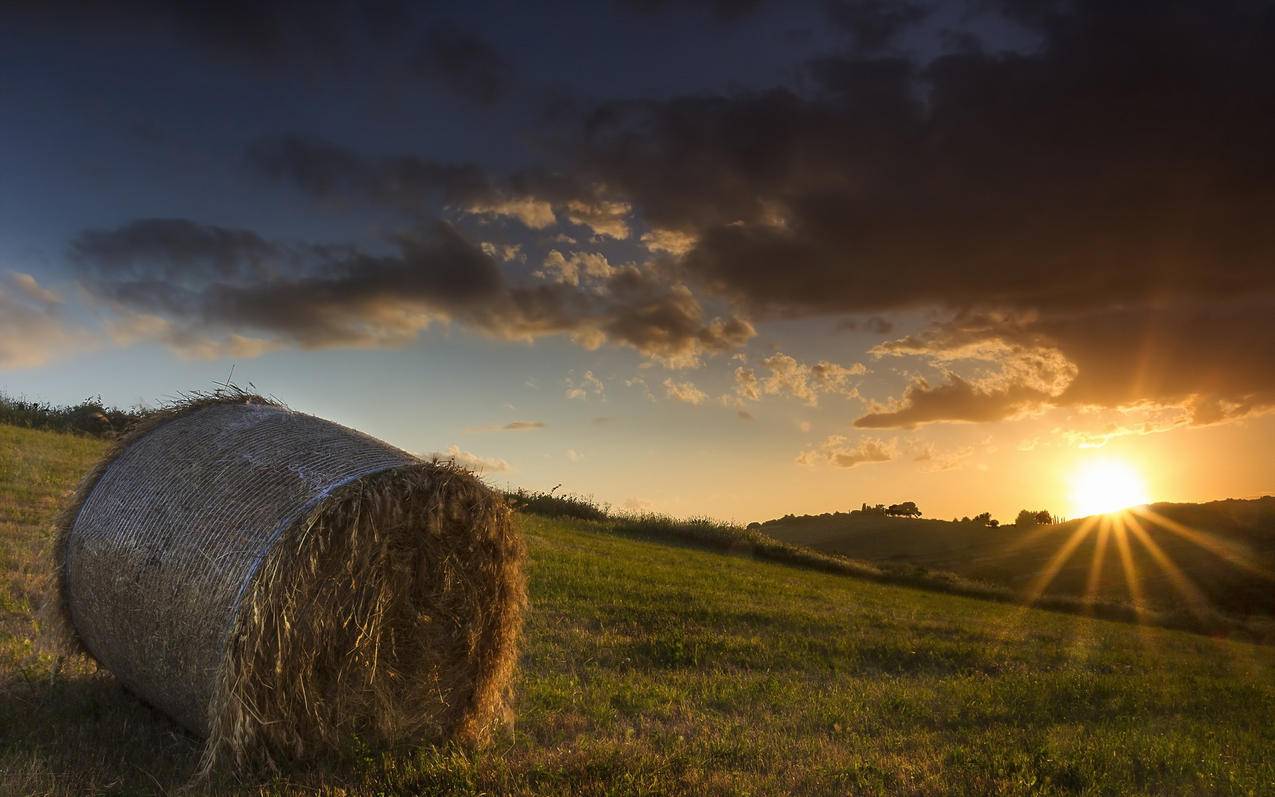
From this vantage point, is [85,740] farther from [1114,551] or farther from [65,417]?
[1114,551]

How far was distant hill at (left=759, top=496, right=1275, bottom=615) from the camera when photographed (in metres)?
41.0

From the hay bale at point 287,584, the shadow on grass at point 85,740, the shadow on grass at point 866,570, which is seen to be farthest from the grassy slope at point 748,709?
the shadow on grass at point 866,570

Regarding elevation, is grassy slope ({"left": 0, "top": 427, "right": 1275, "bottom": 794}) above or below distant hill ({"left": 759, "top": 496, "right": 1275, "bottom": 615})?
below

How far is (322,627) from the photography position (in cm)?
795

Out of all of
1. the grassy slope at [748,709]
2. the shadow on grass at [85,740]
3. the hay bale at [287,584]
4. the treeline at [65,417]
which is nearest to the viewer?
the shadow on grass at [85,740]

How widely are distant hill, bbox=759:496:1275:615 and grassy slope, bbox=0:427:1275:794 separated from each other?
73.9 feet

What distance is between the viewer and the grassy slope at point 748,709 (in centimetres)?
769

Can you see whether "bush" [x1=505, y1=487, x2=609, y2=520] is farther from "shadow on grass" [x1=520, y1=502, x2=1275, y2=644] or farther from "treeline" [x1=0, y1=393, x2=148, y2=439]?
"treeline" [x1=0, y1=393, x2=148, y2=439]

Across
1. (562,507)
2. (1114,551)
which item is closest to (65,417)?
(562,507)

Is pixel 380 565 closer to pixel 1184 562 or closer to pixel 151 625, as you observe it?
pixel 151 625

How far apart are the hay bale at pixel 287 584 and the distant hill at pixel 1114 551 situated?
3690 centimetres

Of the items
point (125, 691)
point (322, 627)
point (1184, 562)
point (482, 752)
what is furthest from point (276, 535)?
point (1184, 562)

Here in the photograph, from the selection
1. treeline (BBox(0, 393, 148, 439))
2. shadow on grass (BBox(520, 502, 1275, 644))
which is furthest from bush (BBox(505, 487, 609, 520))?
treeline (BBox(0, 393, 148, 439))

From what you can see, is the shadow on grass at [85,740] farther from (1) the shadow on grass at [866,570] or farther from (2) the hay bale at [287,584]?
(1) the shadow on grass at [866,570]
